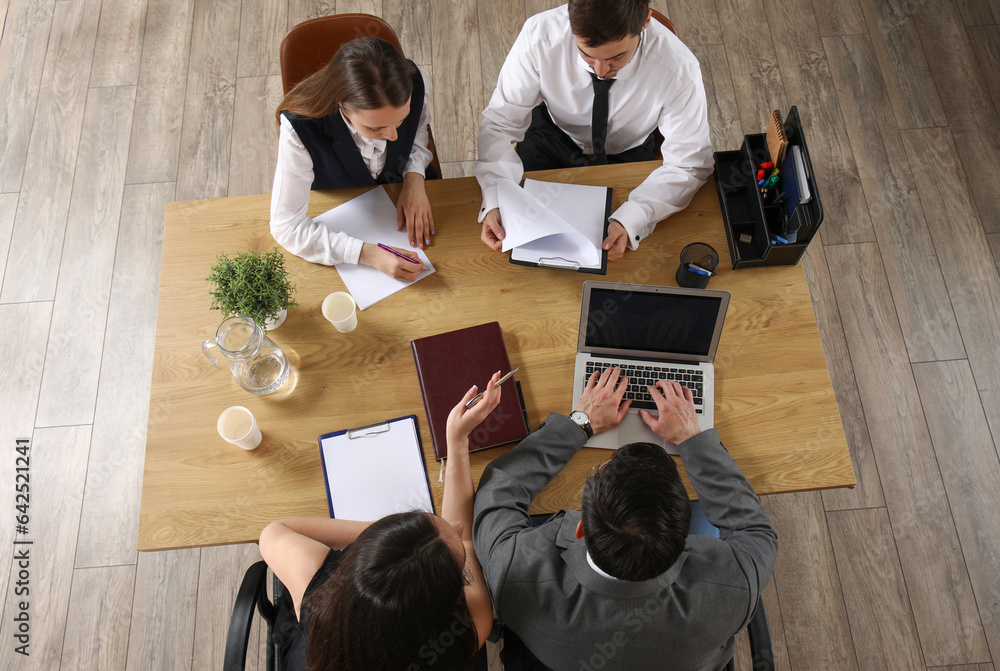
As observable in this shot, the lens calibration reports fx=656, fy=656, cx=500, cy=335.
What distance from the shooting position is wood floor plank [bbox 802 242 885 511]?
233 cm

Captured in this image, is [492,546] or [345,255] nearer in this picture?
[492,546]

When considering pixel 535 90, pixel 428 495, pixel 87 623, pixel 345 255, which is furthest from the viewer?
pixel 87 623

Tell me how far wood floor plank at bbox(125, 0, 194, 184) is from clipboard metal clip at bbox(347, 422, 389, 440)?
194 cm

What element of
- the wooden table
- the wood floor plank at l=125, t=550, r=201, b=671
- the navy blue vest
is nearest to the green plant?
the wooden table

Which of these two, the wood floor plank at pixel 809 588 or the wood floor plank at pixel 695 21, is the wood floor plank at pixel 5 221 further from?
the wood floor plank at pixel 809 588

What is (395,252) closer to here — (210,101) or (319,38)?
(319,38)

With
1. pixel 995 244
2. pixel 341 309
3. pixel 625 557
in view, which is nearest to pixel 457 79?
pixel 341 309

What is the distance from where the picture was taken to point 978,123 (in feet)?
9.33

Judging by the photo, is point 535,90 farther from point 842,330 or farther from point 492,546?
point 842,330

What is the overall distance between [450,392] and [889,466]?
5.73ft

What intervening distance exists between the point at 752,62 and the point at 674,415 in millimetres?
2210

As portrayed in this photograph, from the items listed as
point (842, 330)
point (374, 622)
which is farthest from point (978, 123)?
point (374, 622)

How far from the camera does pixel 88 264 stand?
2.73 metres

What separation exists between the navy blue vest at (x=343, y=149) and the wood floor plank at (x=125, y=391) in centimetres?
121
